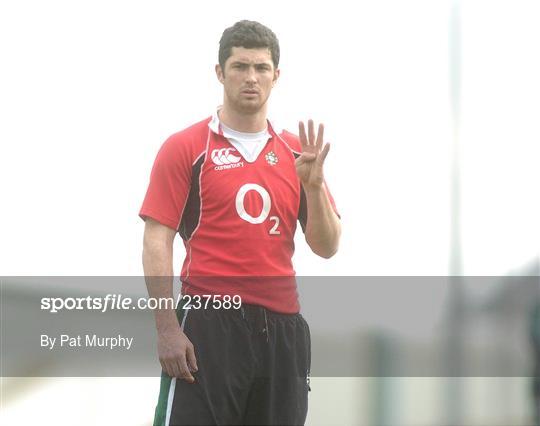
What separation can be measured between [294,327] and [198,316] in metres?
0.37

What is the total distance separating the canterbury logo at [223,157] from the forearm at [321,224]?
11.9 inches

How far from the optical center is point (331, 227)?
4.14 m

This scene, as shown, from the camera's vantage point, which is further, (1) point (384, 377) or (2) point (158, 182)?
(1) point (384, 377)

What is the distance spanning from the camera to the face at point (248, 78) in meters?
4.08

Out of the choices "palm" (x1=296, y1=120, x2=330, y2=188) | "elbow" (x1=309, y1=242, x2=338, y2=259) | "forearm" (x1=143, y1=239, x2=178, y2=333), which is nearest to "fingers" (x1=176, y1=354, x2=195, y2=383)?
"forearm" (x1=143, y1=239, x2=178, y2=333)

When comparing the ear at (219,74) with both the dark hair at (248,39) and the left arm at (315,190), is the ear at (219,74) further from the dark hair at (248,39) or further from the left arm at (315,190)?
the left arm at (315,190)

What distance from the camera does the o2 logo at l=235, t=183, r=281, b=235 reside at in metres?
4.04

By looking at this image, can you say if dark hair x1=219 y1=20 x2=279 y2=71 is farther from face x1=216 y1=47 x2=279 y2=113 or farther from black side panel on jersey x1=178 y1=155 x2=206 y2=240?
black side panel on jersey x1=178 y1=155 x2=206 y2=240

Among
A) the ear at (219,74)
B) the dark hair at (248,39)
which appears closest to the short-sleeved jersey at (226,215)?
the ear at (219,74)

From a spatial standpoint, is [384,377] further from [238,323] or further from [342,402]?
[238,323]

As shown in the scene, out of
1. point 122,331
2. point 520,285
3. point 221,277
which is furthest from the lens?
point 520,285

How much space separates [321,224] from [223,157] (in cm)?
45

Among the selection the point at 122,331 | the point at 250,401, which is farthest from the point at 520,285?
the point at 250,401

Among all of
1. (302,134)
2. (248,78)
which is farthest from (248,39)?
(302,134)
